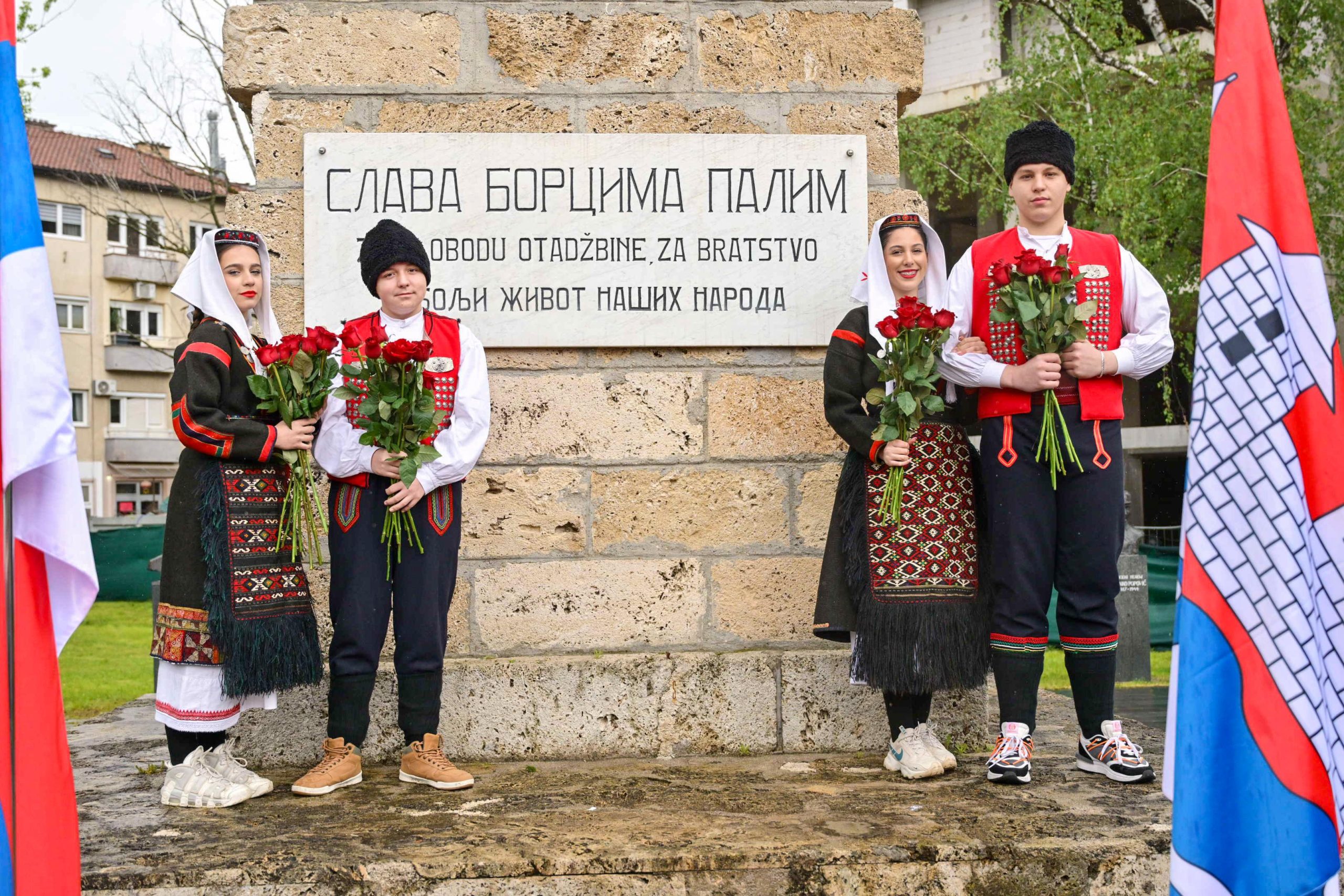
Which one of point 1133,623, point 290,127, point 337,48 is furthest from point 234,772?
point 1133,623

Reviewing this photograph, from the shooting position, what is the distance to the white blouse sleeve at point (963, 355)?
396cm

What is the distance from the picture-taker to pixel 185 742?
391 centimetres

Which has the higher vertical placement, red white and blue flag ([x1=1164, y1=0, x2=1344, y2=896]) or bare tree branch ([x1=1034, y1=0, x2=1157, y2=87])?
bare tree branch ([x1=1034, y1=0, x2=1157, y2=87])

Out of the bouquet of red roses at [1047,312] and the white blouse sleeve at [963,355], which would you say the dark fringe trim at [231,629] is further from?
the bouquet of red roses at [1047,312]

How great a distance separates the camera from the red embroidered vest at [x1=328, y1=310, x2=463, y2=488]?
13.0ft

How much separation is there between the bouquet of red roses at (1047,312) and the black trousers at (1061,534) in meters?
0.05

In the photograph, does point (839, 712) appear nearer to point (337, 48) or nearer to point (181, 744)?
point (181, 744)

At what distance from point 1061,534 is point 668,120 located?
2226mm

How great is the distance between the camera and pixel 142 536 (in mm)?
15875

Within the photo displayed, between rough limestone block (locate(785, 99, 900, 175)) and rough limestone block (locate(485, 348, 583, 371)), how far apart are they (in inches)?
50.0

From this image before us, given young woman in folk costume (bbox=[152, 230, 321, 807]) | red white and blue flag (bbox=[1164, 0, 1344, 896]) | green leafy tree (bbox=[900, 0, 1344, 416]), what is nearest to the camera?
red white and blue flag (bbox=[1164, 0, 1344, 896])

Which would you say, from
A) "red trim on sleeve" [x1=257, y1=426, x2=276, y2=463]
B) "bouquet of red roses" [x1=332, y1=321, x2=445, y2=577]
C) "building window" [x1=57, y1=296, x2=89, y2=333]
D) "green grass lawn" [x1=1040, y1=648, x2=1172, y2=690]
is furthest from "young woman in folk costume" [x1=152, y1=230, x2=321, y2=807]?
"building window" [x1=57, y1=296, x2=89, y2=333]

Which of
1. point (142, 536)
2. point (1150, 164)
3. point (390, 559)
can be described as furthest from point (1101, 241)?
point (142, 536)

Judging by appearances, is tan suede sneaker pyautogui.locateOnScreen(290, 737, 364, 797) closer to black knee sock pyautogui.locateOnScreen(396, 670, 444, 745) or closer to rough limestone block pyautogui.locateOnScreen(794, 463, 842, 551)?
black knee sock pyautogui.locateOnScreen(396, 670, 444, 745)
